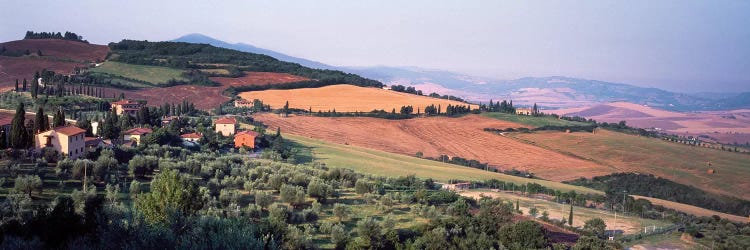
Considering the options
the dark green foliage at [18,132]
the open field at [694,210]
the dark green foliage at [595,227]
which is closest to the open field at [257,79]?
the dark green foliage at [18,132]

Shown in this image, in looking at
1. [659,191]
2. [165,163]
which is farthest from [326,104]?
[165,163]

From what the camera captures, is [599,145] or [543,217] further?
[599,145]

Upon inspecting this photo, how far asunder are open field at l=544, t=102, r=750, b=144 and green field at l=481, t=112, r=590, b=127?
2818 centimetres

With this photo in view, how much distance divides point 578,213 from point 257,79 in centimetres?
7489

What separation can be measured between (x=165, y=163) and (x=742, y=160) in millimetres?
59408

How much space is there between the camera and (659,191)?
52.8 m

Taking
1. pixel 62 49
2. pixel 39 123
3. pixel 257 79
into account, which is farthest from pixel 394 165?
pixel 62 49

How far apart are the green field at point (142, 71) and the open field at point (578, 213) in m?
64.9

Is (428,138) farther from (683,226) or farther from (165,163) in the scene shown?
(165,163)

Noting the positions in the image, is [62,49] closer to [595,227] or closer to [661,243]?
[595,227]

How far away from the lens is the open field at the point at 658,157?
179ft

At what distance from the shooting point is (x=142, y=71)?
96.2m

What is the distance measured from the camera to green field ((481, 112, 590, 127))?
8278 centimetres

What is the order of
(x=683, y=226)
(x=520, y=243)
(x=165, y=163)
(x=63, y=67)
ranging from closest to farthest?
(x=520, y=243) → (x=165, y=163) → (x=683, y=226) → (x=63, y=67)
